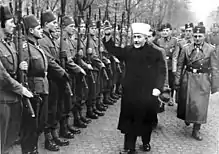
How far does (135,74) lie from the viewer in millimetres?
5020

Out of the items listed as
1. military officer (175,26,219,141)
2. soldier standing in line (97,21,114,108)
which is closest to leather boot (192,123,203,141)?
military officer (175,26,219,141)

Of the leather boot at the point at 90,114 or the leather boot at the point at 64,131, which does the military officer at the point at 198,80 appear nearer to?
the leather boot at the point at 90,114

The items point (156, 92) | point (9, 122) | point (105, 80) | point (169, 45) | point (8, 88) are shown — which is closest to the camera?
point (8, 88)

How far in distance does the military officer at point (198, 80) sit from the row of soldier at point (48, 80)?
179 centimetres

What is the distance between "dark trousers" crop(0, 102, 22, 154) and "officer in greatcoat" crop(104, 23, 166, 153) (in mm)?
1666

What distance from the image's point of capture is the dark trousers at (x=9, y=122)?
12.2 ft

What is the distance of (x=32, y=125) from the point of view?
176 inches

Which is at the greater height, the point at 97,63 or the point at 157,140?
the point at 97,63

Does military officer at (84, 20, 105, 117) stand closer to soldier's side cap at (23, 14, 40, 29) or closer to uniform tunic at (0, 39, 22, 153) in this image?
soldier's side cap at (23, 14, 40, 29)

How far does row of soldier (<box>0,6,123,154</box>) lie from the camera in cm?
382

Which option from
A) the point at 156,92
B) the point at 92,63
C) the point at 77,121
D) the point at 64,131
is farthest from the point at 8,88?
the point at 92,63

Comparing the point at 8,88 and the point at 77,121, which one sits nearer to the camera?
the point at 8,88

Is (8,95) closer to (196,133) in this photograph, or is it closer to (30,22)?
(30,22)

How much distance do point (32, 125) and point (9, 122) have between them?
61cm
